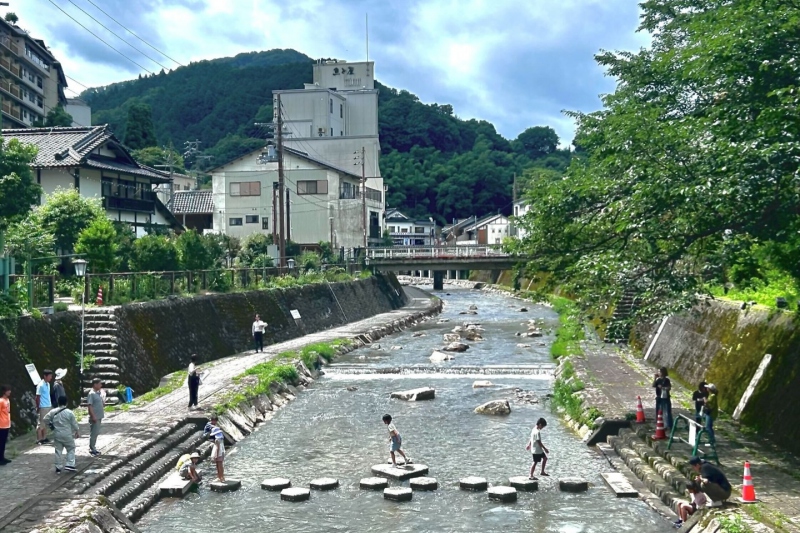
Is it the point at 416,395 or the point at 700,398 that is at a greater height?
the point at 700,398

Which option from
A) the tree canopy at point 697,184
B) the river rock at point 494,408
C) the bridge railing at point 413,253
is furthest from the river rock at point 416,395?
the bridge railing at point 413,253

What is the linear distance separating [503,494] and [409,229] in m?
113

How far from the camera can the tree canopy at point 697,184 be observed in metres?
15.0

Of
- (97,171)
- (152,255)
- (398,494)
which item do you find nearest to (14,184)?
(152,255)

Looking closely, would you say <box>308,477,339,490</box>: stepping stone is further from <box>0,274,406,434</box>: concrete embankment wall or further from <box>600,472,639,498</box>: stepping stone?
<box>0,274,406,434</box>: concrete embankment wall

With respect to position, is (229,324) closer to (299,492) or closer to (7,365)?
(7,365)

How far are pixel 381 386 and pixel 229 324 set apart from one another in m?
9.86

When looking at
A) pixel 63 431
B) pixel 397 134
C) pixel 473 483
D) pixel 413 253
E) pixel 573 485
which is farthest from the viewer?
pixel 397 134

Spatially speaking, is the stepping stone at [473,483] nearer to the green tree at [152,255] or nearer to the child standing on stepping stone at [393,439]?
the child standing on stepping stone at [393,439]

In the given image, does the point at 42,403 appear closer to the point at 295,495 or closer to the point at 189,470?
the point at 189,470

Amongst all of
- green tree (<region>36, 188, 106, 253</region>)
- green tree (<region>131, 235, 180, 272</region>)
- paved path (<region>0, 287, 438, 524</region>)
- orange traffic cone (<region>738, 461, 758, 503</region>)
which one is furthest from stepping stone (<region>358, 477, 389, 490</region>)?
green tree (<region>36, 188, 106, 253</region>)

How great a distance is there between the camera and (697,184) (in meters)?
15.6

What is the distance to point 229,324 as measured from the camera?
3644 centimetres

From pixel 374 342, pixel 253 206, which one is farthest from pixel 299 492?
pixel 253 206
